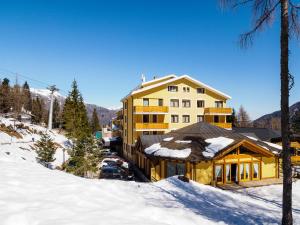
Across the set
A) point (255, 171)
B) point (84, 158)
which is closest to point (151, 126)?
point (84, 158)

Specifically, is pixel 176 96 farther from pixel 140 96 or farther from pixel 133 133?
pixel 133 133

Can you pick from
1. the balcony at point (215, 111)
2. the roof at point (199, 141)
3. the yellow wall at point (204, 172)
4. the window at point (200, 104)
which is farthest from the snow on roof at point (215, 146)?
the window at point (200, 104)

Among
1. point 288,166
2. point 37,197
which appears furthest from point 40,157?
point 288,166

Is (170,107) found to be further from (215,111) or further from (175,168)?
(175,168)

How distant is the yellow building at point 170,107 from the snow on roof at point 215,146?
14.3 metres

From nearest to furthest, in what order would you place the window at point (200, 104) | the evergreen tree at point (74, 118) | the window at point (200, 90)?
the evergreen tree at point (74, 118) → the window at point (200, 90) → the window at point (200, 104)

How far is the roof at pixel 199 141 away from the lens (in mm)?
23938

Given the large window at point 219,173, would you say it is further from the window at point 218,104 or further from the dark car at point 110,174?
the window at point 218,104

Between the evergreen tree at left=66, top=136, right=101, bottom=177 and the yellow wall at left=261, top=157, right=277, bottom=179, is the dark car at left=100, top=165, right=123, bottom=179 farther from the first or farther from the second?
the yellow wall at left=261, top=157, right=277, bottom=179

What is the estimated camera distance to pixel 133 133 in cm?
4062

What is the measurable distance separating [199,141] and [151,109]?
46.2 feet

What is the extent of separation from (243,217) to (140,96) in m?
31.2

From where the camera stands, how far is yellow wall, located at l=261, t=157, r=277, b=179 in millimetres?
26109

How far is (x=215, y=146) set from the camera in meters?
24.8
